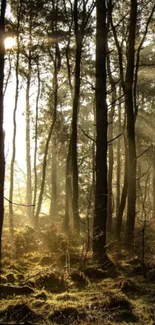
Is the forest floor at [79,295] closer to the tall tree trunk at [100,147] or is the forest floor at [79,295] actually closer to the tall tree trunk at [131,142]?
the tall tree trunk at [100,147]

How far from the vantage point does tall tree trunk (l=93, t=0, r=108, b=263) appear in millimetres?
9383

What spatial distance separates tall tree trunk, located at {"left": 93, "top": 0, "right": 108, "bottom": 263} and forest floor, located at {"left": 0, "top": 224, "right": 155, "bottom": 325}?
775 millimetres

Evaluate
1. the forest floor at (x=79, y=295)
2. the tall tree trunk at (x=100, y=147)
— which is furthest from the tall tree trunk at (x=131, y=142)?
the forest floor at (x=79, y=295)

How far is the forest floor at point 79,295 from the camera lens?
5113 mm

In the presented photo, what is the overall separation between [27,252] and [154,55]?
58.7 feet

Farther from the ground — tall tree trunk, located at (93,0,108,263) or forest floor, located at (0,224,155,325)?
tall tree trunk, located at (93,0,108,263)

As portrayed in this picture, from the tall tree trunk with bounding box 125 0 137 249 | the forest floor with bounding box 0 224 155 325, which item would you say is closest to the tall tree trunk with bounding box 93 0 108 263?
the forest floor with bounding box 0 224 155 325

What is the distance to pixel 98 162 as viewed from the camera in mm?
9734

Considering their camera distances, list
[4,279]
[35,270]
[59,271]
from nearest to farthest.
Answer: [4,279]
[59,271]
[35,270]

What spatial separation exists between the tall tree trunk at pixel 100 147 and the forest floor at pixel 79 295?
2.54 ft

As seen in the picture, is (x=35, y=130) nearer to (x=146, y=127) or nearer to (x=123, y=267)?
(x=146, y=127)

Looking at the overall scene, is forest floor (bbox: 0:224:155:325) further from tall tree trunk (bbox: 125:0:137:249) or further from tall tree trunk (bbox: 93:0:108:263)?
tall tree trunk (bbox: 125:0:137:249)

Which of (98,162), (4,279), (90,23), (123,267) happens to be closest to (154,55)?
(90,23)

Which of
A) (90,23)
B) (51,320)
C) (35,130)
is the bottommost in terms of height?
(51,320)
